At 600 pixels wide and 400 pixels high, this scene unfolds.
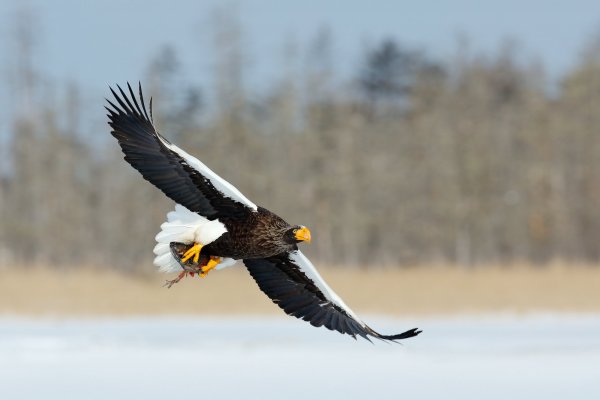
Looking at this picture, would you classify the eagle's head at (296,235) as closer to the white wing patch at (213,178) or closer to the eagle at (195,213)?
the eagle at (195,213)

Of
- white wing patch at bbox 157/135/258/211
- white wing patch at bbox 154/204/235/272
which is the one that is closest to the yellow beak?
white wing patch at bbox 157/135/258/211

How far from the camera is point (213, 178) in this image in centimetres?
755

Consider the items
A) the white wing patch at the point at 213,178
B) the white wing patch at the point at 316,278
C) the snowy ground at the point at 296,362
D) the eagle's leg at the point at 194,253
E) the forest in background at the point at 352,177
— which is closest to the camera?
the white wing patch at the point at 213,178

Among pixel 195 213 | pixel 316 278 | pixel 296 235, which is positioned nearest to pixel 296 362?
pixel 316 278

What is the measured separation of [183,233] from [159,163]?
484 millimetres

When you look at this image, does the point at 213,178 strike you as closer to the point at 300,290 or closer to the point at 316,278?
the point at 316,278

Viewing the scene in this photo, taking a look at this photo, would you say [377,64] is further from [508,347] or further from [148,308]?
[508,347]

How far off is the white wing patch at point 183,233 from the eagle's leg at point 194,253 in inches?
1.4

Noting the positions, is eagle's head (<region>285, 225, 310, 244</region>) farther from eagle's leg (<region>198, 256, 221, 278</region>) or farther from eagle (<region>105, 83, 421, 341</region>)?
eagle's leg (<region>198, 256, 221, 278</region>)

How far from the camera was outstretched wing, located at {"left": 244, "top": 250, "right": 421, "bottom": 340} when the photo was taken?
27.3 ft

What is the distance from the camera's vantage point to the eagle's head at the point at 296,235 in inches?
299

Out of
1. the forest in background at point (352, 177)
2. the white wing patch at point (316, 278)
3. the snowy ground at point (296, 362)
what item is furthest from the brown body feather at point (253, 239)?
the forest in background at point (352, 177)

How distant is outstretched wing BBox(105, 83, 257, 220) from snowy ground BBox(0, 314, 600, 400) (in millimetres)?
2325

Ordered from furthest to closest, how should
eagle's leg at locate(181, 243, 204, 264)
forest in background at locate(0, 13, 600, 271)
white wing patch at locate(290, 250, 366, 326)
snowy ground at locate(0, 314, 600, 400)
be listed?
forest in background at locate(0, 13, 600, 271)
snowy ground at locate(0, 314, 600, 400)
white wing patch at locate(290, 250, 366, 326)
eagle's leg at locate(181, 243, 204, 264)
